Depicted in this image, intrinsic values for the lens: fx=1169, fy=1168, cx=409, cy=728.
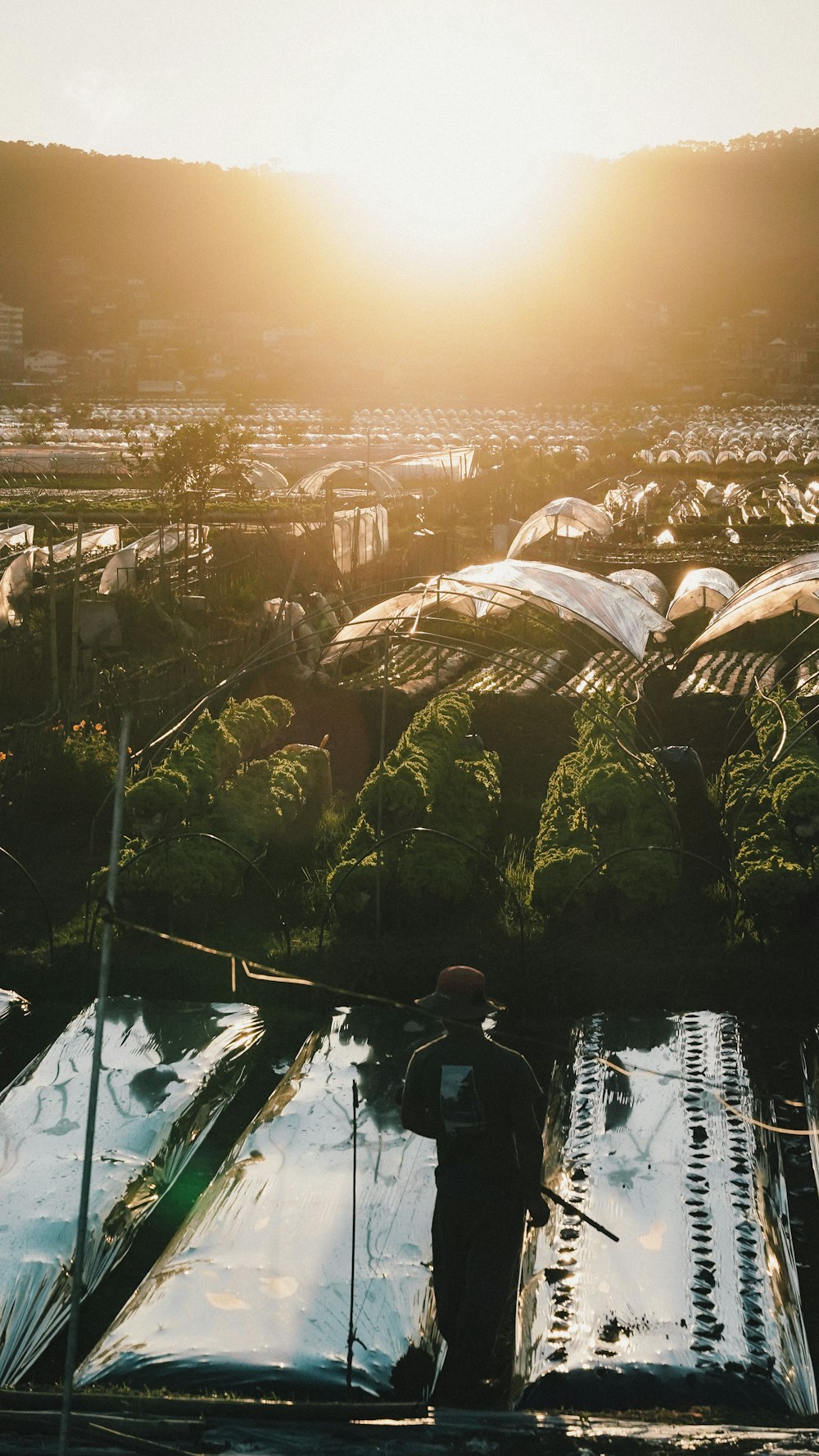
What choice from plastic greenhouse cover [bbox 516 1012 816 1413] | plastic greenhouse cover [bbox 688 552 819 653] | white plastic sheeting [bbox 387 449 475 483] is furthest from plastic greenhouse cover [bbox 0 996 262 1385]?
white plastic sheeting [bbox 387 449 475 483]

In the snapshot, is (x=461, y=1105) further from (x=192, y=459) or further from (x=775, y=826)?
(x=192, y=459)

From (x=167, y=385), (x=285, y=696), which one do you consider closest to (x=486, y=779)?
(x=285, y=696)

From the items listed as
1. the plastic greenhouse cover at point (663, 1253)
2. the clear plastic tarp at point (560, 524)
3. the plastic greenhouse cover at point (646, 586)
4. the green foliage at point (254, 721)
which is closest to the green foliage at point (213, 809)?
the green foliage at point (254, 721)

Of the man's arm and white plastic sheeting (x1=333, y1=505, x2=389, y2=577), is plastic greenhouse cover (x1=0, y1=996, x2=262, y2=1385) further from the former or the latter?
white plastic sheeting (x1=333, y1=505, x2=389, y2=577)

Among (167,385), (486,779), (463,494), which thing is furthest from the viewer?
(167,385)

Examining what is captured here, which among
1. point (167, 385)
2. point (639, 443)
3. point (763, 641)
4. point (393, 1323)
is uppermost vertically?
point (167, 385)

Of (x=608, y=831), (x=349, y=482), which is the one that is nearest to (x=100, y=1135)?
(x=608, y=831)

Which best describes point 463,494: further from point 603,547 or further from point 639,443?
point 639,443
